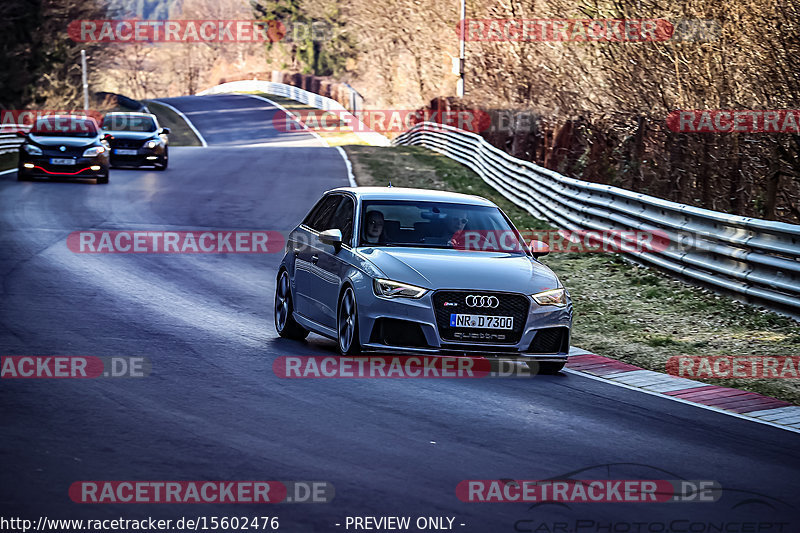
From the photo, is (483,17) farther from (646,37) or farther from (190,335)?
(190,335)

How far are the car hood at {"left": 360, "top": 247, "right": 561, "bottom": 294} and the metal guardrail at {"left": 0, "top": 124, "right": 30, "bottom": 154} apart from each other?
2998 centimetres

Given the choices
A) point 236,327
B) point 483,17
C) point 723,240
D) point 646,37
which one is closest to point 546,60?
point 646,37

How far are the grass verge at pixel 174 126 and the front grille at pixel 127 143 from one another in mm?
23058

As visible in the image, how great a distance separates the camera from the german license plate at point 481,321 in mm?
10125

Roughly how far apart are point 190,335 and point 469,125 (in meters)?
32.5

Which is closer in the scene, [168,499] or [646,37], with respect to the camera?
[168,499]

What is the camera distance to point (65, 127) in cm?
3128

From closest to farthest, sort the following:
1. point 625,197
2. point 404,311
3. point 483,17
A: point 404,311, point 625,197, point 483,17

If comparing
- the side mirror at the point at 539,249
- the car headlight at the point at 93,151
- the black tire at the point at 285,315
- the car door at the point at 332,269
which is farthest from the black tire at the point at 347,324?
the car headlight at the point at 93,151

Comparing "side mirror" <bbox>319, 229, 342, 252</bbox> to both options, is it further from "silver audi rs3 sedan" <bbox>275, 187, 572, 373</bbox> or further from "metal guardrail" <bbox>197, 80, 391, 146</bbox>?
"metal guardrail" <bbox>197, 80, 391, 146</bbox>

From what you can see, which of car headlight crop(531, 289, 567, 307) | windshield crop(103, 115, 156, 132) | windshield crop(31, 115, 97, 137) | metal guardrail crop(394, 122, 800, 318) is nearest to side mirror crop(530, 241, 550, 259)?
car headlight crop(531, 289, 567, 307)

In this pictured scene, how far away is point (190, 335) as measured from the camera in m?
11.7

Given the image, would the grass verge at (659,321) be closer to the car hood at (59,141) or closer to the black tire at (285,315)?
the black tire at (285,315)

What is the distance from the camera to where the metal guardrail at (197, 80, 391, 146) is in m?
65.4
